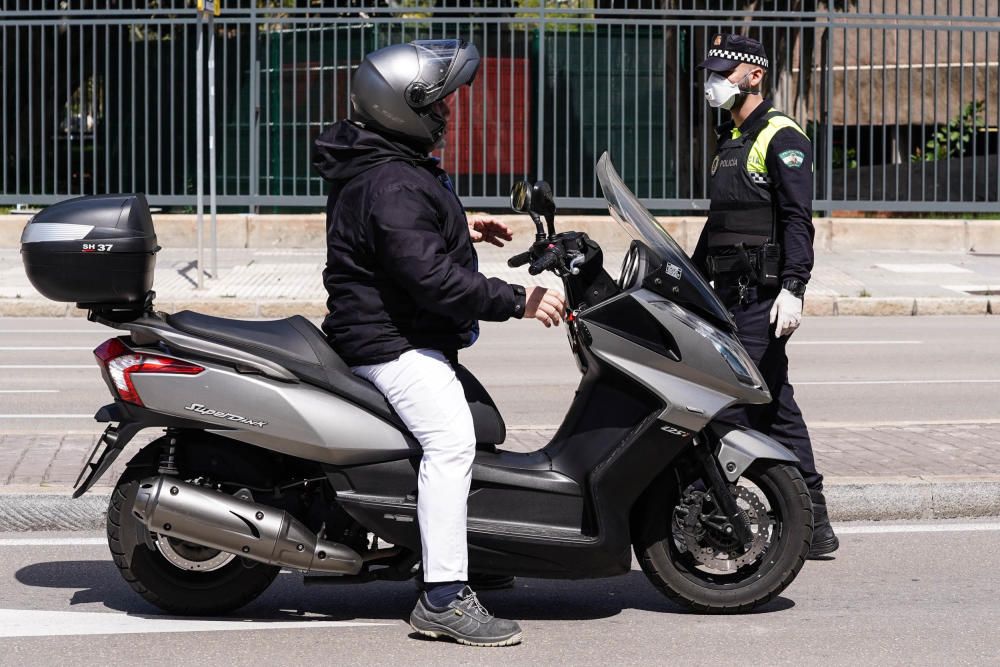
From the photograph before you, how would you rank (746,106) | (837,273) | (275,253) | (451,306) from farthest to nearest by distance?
(275,253), (837,273), (746,106), (451,306)

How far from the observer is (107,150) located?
60.6ft

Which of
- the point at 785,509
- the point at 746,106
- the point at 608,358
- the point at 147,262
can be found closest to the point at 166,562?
the point at 147,262

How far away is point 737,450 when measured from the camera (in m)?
4.59

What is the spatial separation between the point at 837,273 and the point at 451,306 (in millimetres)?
12974

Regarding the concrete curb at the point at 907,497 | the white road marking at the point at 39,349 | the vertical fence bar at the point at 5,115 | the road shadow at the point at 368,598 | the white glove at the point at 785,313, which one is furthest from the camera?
the vertical fence bar at the point at 5,115

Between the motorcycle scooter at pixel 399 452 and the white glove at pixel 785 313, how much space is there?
2.28 feet

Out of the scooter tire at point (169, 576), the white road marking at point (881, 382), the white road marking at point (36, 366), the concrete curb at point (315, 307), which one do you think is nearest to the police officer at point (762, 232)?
the scooter tire at point (169, 576)

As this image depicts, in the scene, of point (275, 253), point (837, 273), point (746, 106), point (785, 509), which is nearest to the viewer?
point (785, 509)

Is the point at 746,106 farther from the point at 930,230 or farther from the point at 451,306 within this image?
the point at 930,230

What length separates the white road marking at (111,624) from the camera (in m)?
4.53

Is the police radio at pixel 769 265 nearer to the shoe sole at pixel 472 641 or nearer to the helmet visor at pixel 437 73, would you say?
the helmet visor at pixel 437 73

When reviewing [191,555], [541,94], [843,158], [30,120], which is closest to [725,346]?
[191,555]

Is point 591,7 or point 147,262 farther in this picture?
point 591,7

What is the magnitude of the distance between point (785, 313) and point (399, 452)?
5.24ft
